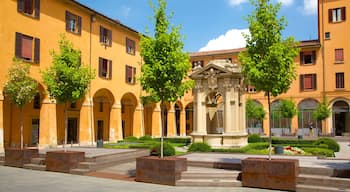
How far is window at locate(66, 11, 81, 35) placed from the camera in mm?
29594

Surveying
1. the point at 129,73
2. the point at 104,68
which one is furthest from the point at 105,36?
the point at 129,73

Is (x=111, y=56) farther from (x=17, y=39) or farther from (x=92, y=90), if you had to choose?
(x=17, y=39)

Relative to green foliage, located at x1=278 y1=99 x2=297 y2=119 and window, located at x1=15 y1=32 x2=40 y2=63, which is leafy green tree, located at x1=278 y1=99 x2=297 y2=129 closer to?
green foliage, located at x1=278 y1=99 x2=297 y2=119

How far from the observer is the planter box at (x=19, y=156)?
17.1m

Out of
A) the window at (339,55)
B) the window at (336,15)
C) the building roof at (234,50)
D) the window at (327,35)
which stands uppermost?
the window at (336,15)

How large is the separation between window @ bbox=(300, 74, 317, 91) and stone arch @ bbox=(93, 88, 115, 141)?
2557 cm

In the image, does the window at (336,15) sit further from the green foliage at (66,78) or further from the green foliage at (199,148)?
the green foliage at (66,78)

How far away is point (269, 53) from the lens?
12.0m

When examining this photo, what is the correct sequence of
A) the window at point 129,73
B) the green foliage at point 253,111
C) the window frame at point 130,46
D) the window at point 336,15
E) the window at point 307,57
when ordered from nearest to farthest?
the window at point 129,73 < the window frame at point 130,46 < the window at point 336,15 < the green foliage at point 253,111 < the window at point 307,57

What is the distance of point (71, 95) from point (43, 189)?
19.5 ft

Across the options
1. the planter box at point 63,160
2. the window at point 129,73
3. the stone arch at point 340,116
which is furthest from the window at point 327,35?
the planter box at point 63,160

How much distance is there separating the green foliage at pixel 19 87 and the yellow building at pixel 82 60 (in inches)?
169

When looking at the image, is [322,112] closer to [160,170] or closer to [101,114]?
[101,114]

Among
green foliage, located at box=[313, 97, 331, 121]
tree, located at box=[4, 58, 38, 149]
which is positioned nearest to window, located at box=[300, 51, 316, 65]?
green foliage, located at box=[313, 97, 331, 121]
